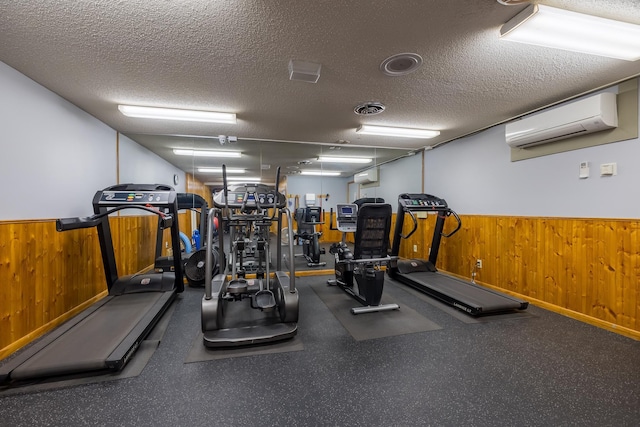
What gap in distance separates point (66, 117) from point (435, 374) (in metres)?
4.72

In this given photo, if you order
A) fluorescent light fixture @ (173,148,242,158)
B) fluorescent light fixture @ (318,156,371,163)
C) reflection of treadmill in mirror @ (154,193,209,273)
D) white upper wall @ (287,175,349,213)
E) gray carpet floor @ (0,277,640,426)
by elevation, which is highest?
fluorescent light fixture @ (318,156,371,163)

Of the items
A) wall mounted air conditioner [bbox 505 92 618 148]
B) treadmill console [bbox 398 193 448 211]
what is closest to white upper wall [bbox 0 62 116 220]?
treadmill console [bbox 398 193 448 211]

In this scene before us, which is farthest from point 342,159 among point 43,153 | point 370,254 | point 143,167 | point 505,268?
point 43,153

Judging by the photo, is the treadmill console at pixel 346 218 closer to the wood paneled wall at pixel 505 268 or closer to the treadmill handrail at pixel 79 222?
the wood paneled wall at pixel 505 268

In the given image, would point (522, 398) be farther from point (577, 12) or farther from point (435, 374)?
point (577, 12)

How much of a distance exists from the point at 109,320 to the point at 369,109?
3.83 m

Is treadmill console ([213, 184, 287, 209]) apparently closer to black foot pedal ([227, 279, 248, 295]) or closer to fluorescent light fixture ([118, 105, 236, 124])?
black foot pedal ([227, 279, 248, 295])

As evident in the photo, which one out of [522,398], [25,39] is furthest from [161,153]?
[522,398]

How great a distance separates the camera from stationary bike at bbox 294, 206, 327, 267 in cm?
544

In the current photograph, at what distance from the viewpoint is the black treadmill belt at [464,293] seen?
3059mm

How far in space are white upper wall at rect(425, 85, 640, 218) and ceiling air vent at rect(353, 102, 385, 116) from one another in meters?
2.12

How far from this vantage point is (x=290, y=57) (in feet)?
7.23

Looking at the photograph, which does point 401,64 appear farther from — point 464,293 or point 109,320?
point 109,320

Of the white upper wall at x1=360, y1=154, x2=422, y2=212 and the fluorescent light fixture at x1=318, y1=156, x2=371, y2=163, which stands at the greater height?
the fluorescent light fixture at x1=318, y1=156, x2=371, y2=163
